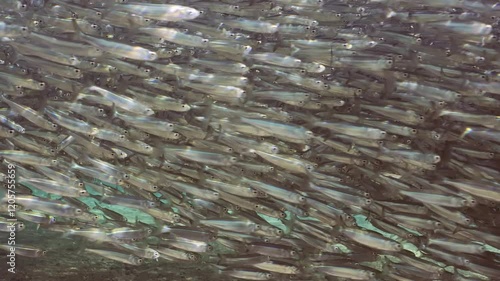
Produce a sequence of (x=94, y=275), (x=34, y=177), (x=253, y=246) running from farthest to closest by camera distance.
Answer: (x=94, y=275)
(x=253, y=246)
(x=34, y=177)

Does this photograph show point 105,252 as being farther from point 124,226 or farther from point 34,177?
point 34,177

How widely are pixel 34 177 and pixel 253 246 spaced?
1.67 meters

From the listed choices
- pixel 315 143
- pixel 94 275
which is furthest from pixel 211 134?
pixel 94 275

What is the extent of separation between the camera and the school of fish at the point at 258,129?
365 centimetres

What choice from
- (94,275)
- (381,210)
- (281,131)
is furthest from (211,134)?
(94,275)

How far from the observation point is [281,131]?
145 inches

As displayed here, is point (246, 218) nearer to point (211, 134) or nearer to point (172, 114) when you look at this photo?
point (211, 134)

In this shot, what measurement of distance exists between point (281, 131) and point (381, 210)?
1022mm

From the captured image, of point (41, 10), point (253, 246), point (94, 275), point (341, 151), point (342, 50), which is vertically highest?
point (41, 10)

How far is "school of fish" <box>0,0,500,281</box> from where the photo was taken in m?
3.65

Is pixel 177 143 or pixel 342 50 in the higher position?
Answer: pixel 342 50

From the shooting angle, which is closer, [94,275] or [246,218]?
[246,218]

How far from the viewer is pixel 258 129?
3.74 metres

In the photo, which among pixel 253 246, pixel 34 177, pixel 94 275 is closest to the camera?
pixel 34 177
